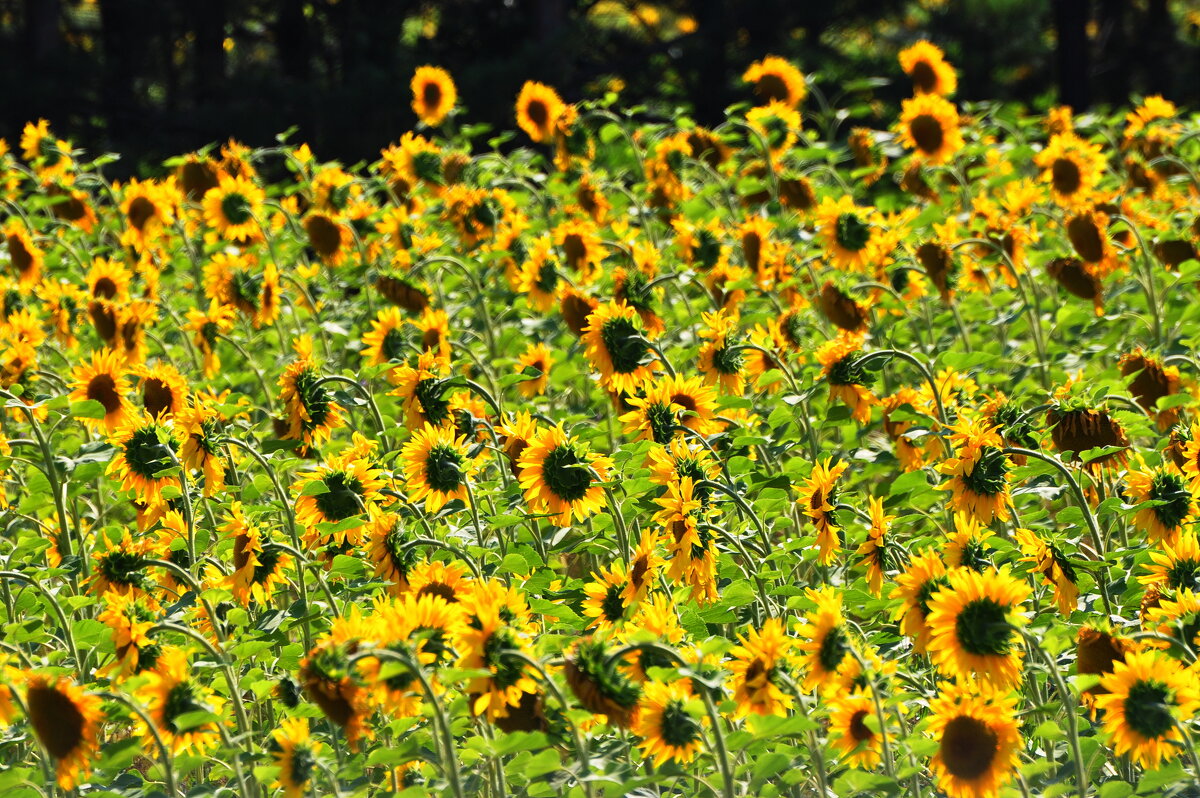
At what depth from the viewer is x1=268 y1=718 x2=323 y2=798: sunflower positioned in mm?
1949

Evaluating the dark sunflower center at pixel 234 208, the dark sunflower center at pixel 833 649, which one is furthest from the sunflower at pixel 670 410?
the dark sunflower center at pixel 234 208

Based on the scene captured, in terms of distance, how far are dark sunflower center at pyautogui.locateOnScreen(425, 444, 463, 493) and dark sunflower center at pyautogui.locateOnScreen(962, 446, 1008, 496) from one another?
850 mm

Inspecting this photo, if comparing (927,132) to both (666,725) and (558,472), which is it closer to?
(558,472)

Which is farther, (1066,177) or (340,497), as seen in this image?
(1066,177)

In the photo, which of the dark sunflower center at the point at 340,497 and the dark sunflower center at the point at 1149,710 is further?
the dark sunflower center at the point at 340,497

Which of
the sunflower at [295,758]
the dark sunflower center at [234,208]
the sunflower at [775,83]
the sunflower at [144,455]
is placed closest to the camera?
the sunflower at [295,758]

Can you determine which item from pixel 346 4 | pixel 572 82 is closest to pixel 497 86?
pixel 572 82

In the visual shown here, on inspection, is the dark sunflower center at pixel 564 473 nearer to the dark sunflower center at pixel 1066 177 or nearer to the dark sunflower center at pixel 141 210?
the dark sunflower center at pixel 1066 177

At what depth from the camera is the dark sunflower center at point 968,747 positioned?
1.91 metres

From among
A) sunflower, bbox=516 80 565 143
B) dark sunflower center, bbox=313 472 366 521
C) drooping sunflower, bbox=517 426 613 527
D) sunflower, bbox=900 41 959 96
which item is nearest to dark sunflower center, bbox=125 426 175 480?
dark sunflower center, bbox=313 472 366 521

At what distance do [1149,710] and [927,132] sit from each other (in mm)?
3074

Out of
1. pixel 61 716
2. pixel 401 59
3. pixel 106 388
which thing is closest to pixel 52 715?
pixel 61 716

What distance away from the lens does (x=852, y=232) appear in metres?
3.91

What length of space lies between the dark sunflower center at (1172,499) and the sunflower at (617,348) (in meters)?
0.98
